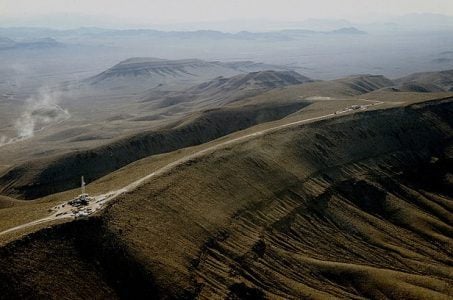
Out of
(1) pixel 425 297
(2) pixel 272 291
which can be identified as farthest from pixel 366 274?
(2) pixel 272 291

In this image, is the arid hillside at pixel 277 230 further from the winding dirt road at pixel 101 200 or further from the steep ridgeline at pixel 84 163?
the steep ridgeline at pixel 84 163

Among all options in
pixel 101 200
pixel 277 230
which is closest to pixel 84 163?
pixel 101 200

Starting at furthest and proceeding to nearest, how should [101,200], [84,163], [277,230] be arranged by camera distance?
[84,163] → [277,230] → [101,200]

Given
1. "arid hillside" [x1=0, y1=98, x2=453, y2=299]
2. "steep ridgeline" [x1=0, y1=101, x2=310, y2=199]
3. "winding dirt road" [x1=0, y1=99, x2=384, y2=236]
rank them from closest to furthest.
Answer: "arid hillside" [x1=0, y1=98, x2=453, y2=299] < "winding dirt road" [x1=0, y1=99, x2=384, y2=236] < "steep ridgeline" [x1=0, y1=101, x2=310, y2=199]

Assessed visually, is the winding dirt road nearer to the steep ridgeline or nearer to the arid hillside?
the arid hillside

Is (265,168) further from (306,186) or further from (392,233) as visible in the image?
(392,233)

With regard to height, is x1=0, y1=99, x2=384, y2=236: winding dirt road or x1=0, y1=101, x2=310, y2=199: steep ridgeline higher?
x1=0, y1=99, x2=384, y2=236: winding dirt road

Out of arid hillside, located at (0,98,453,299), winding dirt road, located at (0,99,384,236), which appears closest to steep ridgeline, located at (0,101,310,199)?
winding dirt road, located at (0,99,384,236)

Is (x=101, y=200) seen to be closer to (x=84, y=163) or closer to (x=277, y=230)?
(x=277, y=230)

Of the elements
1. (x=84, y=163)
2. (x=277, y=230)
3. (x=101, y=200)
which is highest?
(x=101, y=200)
